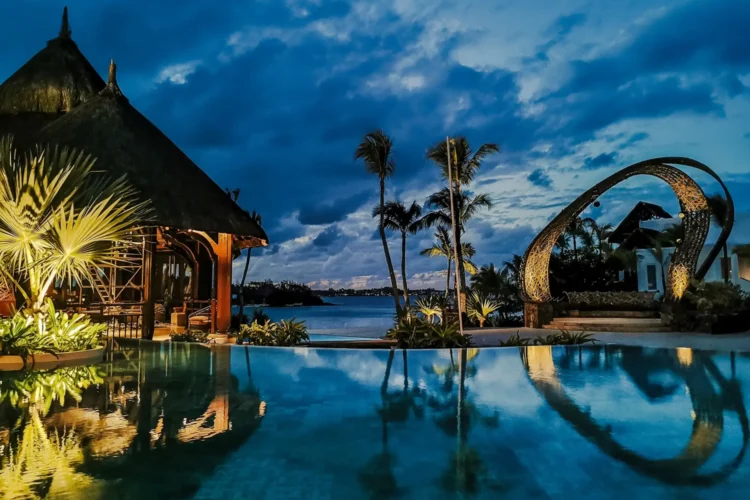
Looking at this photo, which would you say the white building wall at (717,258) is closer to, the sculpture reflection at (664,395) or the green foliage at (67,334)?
the sculpture reflection at (664,395)

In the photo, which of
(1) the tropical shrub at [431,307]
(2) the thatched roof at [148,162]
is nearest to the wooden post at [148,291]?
(2) the thatched roof at [148,162]

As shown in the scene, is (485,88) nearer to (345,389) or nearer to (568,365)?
(568,365)

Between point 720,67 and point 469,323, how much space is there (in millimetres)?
25197

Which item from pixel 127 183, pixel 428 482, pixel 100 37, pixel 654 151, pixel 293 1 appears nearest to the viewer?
pixel 428 482

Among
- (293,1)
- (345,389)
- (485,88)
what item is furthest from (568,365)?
(293,1)

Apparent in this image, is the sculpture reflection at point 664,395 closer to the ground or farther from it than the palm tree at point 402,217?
closer to the ground

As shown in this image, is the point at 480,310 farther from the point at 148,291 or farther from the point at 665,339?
the point at 148,291

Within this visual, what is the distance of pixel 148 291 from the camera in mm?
12344

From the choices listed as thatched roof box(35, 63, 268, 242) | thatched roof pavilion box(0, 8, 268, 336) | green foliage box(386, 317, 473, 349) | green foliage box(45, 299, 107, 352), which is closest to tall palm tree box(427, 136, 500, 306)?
thatched roof pavilion box(0, 8, 268, 336)

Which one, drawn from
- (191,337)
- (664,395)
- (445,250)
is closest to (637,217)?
(445,250)

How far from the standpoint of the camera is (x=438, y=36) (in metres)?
23.1

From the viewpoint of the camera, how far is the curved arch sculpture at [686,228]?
48.6 ft

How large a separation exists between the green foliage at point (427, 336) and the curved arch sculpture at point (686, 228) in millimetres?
5220

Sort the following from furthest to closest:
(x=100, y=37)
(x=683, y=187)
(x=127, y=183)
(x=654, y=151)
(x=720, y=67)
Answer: (x=654, y=151)
(x=100, y=37)
(x=720, y=67)
(x=683, y=187)
(x=127, y=183)
